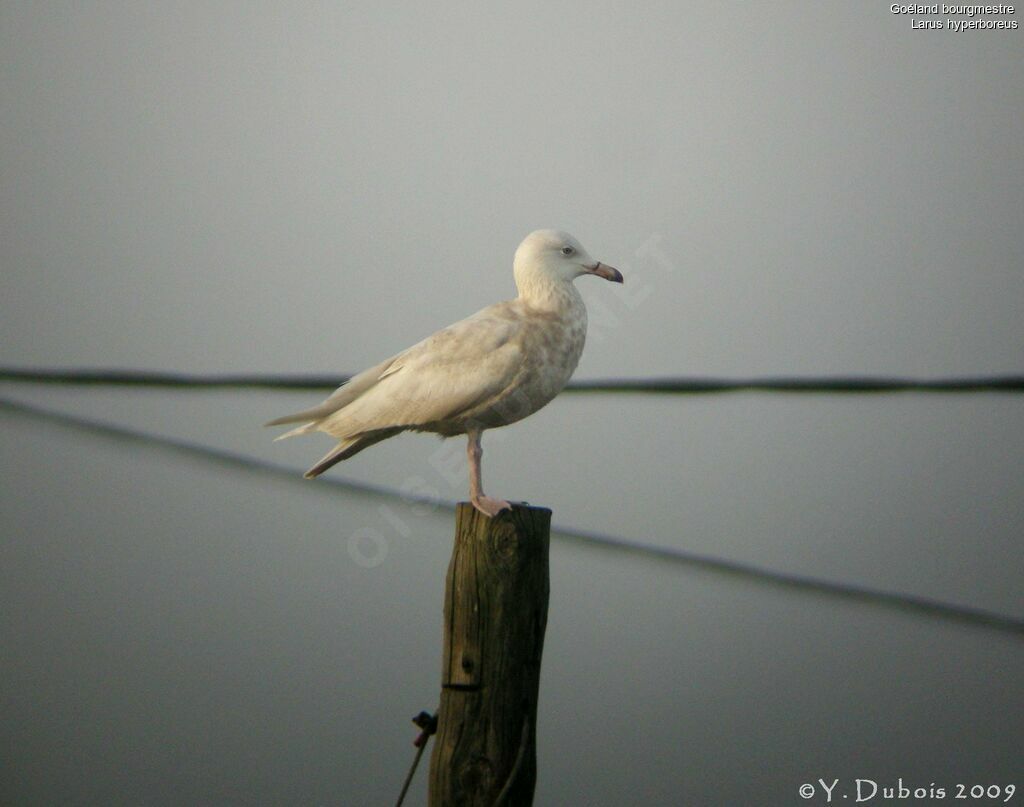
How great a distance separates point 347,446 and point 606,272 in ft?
4.07

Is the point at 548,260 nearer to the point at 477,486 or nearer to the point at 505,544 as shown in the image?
the point at 477,486

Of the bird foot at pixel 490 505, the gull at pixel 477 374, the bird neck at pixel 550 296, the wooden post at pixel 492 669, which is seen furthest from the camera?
the bird neck at pixel 550 296

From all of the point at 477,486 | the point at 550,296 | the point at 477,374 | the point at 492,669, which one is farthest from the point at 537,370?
the point at 492,669

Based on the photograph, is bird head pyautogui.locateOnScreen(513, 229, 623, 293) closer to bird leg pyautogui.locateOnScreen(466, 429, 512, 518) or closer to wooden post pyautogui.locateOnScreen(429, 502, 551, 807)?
bird leg pyautogui.locateOnScreen(466, 429, 512, 518)

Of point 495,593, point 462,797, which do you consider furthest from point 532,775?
point 495,593

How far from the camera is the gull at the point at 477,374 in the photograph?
Result: 425cm

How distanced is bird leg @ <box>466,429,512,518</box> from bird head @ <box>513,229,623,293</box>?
0.64 m

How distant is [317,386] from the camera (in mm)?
5828

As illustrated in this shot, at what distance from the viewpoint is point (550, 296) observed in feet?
14.8

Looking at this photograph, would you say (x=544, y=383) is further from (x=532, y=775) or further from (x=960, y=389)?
(x=960, y=389)

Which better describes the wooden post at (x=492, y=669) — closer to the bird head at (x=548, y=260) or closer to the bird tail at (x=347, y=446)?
the bird tail at (x=347, y=446)

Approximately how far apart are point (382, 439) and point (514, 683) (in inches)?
51.4

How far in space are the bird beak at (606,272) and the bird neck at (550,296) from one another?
0.14m

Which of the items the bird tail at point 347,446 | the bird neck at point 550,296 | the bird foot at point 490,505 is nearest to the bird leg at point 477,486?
Answer: the bird foot at point 490,505
